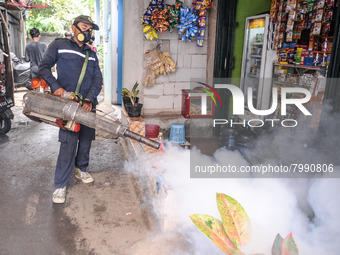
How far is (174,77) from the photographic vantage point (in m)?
5.84

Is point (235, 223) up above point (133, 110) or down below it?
below

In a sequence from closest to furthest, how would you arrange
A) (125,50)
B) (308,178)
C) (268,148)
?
(308,178) < (268,148) < (125,50)

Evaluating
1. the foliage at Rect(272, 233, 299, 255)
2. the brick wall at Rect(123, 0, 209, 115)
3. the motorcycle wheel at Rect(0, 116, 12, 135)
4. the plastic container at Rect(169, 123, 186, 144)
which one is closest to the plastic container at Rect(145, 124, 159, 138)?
the plastic container at Rect(169, 123, 186, 144)

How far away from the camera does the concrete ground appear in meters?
3.01

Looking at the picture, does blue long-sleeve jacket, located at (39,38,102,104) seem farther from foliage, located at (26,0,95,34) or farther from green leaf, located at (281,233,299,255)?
foliage, located at (26,0,95,34)

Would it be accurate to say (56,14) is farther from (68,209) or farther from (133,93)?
(68,209)

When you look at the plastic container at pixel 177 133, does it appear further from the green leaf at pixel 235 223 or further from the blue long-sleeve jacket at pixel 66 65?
the green leaf at pixel 235 223

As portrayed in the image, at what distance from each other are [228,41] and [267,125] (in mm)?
1671

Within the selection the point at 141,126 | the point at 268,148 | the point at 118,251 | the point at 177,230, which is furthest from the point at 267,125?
the point at 118,251

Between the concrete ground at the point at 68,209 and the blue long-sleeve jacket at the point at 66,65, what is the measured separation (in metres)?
1.25

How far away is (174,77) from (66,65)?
250 centimetres

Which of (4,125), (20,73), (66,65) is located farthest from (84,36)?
(20,73)

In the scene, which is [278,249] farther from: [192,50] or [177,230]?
[192,50]

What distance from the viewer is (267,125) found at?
224 inches
